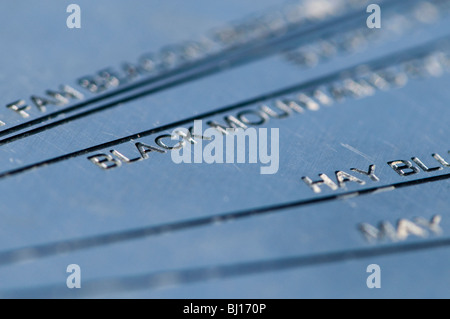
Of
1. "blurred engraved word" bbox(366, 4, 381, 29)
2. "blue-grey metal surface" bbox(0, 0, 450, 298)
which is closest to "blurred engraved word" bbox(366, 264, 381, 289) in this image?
"blue-grey metal surface" bbox(0, 0, 450, 298)

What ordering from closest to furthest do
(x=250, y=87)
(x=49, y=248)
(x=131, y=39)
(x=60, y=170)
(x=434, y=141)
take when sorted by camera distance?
(x=49, y=248), (x=60, y=170), (x=434, y=141), (x=250, y=87), (x=131, y=39)

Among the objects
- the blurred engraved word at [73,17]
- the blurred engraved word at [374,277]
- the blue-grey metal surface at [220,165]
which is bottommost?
the blurred engraved word at [374,277]

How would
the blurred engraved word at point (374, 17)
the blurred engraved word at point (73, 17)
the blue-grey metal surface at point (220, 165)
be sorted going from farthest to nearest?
the blurred engraved word at point (374, 17) < the blurred engraved word at point (73, 17) < the blue-grey metal surface at point (220, 165)

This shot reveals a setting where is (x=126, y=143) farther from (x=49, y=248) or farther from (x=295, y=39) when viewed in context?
(x=295, y=39)

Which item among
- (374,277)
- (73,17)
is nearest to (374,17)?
(73,17)

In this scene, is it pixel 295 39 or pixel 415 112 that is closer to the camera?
pixel 415 112

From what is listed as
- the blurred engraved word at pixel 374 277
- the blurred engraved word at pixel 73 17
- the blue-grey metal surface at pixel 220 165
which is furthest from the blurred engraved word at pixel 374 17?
the blurred engraved word at pixel 374 277

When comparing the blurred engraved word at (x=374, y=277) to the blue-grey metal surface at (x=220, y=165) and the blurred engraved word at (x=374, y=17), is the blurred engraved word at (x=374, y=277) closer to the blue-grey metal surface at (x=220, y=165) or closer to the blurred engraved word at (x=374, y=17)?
the blue-grey metal surface at (x=220, y=165)

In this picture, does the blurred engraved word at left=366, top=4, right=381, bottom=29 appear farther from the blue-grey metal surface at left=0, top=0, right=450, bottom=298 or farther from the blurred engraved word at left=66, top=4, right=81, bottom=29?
the blurred engraved word at left=66, top=4, right=81, bottom=29

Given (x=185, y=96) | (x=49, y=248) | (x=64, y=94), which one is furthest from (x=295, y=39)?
(x=49, y=248)
